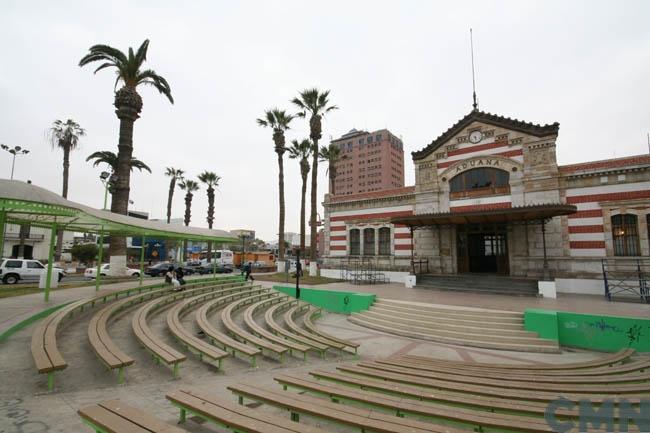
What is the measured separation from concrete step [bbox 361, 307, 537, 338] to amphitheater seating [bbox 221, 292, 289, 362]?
5940 millimetres

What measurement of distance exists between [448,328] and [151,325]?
9.77 metres

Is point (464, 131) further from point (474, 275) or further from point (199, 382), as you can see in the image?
point (199, 382)

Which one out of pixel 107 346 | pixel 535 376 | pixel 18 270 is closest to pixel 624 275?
pixel 535 376

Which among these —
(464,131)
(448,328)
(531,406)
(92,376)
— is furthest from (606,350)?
(464,131)

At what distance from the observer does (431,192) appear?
21438mm

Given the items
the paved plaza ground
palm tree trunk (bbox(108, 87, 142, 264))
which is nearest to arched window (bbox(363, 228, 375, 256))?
the paved plaza ground

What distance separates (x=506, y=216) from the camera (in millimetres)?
16047

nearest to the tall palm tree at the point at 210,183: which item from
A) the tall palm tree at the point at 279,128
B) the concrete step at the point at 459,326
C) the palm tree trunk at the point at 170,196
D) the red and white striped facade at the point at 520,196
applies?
the palm tree trunk at the point at 170,196

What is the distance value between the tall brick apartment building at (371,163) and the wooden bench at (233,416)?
110506 mm

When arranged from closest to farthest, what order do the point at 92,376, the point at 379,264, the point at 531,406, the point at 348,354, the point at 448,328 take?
the point at 531,406, the point at 92,376, the point at 348,354, the point at 448,328, the point at 379,264

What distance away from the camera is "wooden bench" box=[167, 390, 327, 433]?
2787 mm

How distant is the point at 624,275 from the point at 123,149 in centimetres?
2810

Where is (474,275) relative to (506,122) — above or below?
below

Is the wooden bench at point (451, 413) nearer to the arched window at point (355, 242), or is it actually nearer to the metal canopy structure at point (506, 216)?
the metal canopy structure at point (506, 216)
